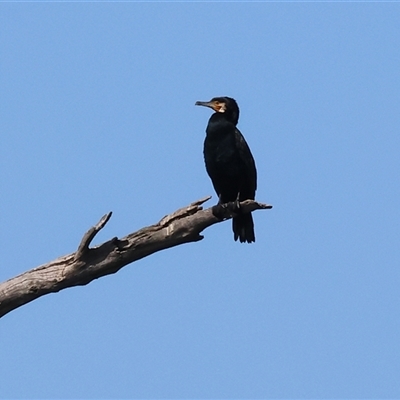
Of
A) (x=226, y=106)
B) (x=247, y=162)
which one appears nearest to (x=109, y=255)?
(x=247, y=162)

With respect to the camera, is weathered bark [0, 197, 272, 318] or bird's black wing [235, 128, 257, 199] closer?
weathered bark [0, 197, 272, 318]

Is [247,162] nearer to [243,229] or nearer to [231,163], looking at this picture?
[231,163]

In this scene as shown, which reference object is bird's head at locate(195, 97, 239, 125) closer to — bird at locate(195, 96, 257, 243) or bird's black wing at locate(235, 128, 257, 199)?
bird at locate(195, 96, 257, 243)

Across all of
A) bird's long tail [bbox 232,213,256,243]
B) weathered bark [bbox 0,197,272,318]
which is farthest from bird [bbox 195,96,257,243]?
weathered bark [bbox 0,197,272,318]

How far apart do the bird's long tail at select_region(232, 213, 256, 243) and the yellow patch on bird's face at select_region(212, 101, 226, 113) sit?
94 cm

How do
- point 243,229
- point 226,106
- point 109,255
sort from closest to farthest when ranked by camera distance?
point 109,255 < point 243,229 < point 226,106

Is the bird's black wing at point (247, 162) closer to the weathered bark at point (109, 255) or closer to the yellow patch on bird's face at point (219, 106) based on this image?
the yellow patch on bird's face at point (219, 106)

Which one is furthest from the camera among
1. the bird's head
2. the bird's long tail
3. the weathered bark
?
the bird's head

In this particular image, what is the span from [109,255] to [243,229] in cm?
172

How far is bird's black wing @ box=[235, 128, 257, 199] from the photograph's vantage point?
7.45 metres

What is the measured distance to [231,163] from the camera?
24.4 ft

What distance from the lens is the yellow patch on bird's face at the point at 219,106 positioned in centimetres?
770

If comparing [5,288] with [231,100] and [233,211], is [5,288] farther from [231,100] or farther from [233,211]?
[231,100]

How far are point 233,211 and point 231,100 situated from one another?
55.6 inches
